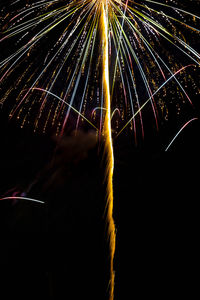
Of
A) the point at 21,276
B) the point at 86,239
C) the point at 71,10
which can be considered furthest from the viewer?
the point at 86,239

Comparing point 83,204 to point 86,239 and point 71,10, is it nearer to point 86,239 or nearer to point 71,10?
point 86,239

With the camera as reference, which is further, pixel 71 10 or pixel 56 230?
pixel 56 230

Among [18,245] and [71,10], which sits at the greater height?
[71,10]

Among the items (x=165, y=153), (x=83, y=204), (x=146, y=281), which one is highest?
(x=165, y=153)


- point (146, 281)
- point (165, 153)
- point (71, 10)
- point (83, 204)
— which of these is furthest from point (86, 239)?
point (71, 10)

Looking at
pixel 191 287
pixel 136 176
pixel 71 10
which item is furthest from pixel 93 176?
pixel 71 10

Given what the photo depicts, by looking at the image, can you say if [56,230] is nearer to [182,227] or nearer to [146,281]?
[146,281]

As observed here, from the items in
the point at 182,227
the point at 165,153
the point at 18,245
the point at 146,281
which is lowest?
the point at 146,281

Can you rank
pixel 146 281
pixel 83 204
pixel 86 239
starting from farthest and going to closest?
pixel 83 204 < pixel 86 239 < pixel 146 281

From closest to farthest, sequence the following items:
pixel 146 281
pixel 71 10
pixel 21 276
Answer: pixel 71 10, pixel 146 281, pixel 21 276
